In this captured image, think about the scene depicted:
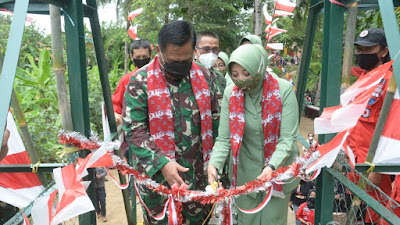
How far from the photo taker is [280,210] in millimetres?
2346

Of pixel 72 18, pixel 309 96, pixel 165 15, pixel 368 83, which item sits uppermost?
pixel 165 15

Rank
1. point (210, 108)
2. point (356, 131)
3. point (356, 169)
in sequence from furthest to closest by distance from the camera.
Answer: point (356, 131), point (210, 108), point (356, 169)

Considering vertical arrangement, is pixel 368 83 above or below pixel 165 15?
below

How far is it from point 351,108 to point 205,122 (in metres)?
1.05

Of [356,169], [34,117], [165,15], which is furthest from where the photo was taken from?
[165,15]

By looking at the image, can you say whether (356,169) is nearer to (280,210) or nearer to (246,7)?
(280,210)

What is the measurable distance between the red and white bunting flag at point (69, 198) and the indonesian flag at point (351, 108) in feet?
3.66

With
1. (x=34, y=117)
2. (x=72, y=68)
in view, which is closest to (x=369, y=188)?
(x=72, y=68)

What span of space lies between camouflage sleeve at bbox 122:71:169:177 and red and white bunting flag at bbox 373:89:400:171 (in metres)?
1.27

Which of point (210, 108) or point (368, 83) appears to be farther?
point (210, 108)

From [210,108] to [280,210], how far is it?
847 millimetres

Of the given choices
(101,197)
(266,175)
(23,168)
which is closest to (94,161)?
(23,168)

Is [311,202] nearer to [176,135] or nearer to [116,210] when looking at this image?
[176,135]

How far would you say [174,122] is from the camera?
2.37m
